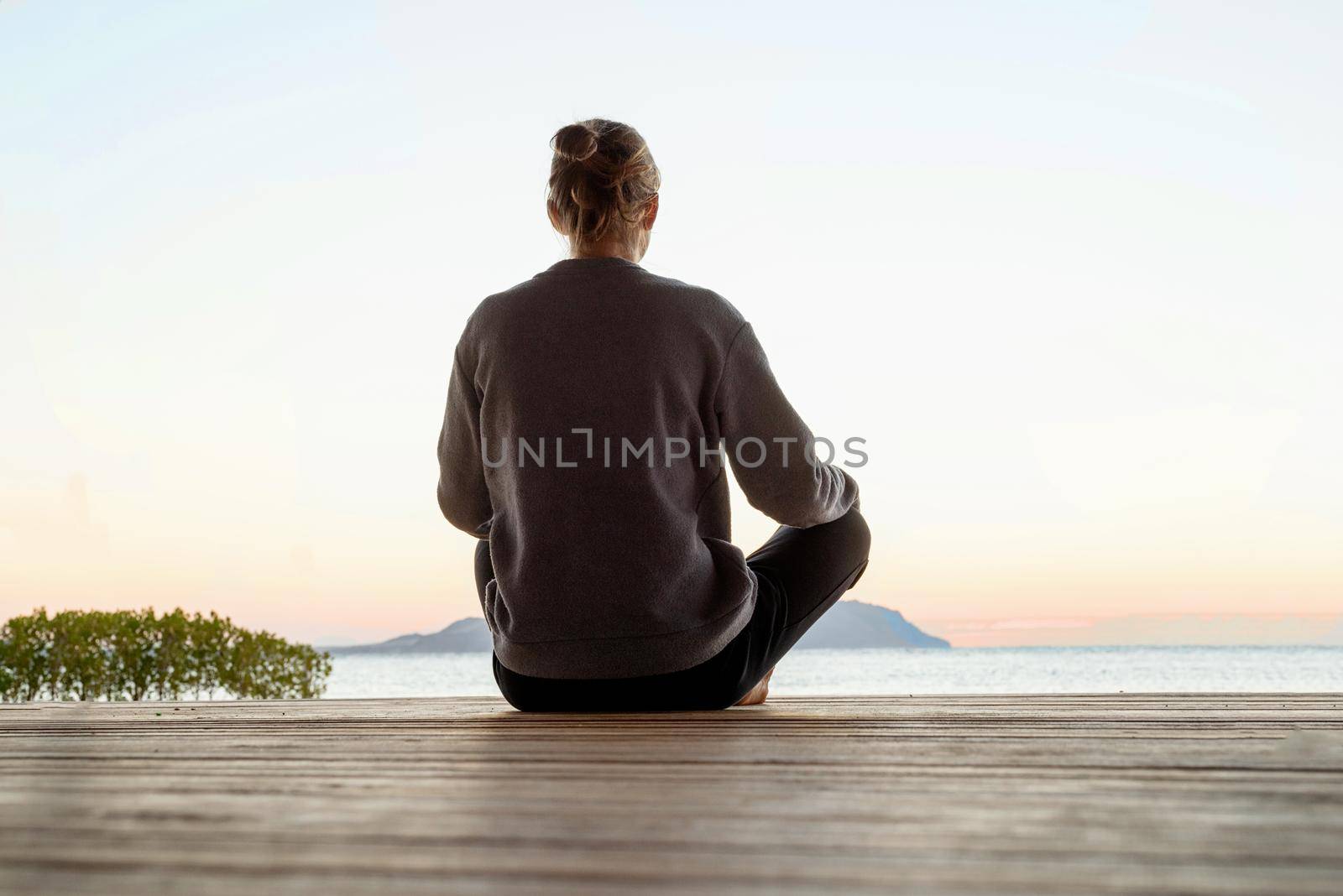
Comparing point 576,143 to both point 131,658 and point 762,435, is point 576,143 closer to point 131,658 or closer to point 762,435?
point 762,435

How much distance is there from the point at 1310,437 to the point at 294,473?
1396 centimetres

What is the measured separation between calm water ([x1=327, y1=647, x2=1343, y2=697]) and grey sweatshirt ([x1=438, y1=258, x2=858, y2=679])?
8.17 meters

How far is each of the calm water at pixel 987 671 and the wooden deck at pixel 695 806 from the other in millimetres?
8377

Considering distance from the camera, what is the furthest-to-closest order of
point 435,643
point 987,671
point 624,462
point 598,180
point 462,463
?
point 435,643, point 987,671, point 462,463, point 598,180, point 624,462

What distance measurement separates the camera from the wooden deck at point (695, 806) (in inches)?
28.5

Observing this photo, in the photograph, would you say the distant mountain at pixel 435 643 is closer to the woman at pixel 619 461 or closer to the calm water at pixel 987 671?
the calm water at pixel 987 671

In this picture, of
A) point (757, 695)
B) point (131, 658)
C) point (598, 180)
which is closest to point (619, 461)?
point (598, 180)

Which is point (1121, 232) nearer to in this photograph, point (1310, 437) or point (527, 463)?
point (1310, 437)

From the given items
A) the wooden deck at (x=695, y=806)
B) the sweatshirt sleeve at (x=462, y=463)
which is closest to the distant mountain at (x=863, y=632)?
the sweatshirt sleeve at (x=462, y=463)

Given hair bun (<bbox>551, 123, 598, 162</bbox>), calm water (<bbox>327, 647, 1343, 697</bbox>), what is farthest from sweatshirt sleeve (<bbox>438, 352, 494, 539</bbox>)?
calm water (<bbox>327, 647, 1343, 697</bbox>)

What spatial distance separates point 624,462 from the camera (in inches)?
65.6

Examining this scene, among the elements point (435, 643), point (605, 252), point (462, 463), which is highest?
point (605, 252)

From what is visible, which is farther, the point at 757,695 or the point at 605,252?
the point at 757,695

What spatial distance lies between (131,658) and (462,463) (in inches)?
168
